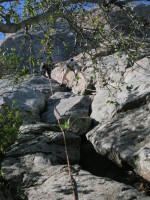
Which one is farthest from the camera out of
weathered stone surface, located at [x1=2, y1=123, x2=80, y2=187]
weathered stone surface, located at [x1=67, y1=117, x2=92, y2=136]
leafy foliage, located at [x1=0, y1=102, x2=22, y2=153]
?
weathered stone surface, located at [x1=67, y1=117, x2=92, y2=136]

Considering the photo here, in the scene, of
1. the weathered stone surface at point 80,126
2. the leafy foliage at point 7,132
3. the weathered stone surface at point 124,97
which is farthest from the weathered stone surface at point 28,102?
the leafy foliage at point 7,132

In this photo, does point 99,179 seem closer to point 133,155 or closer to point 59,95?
point 133,155

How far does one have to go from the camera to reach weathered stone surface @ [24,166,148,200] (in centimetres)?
514

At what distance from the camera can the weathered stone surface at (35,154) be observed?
6.44 metres

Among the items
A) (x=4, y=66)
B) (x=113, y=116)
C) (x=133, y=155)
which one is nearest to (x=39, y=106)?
(x=4, y=66)

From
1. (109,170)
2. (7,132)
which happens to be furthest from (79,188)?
(7,132)

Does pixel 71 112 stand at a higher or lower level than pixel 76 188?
higher

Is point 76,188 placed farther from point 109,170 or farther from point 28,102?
point 28,102

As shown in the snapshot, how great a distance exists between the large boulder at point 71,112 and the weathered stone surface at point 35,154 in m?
1.04

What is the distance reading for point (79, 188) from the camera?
17.9 ft

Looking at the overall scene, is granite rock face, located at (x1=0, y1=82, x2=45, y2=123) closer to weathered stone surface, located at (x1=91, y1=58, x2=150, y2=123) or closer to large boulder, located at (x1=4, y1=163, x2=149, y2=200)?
weathered stone surface, located at (x1=91, y1=58, x2=150, y2=123)

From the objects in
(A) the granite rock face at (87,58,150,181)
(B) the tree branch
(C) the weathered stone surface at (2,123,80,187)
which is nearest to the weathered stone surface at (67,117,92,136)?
(A) the granite rock face at (87,58,150,181)

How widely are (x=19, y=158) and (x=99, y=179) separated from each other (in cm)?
238

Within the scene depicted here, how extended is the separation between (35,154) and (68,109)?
3.63 m
